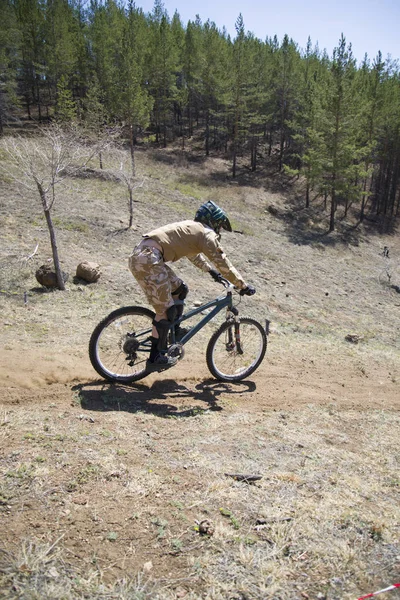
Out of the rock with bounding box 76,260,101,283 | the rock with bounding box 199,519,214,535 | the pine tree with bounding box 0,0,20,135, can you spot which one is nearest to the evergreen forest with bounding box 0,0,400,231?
the pine tree with bounding box 0,0,20,135

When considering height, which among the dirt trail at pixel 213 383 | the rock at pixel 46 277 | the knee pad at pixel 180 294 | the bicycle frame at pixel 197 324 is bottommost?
the dirt trail at pixel 213 383

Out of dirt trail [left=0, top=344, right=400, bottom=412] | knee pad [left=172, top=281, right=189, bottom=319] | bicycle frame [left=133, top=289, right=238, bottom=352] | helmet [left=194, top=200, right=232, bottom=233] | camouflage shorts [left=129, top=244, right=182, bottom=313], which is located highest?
helmet [left=194, top=200, right=232, bottom=233]

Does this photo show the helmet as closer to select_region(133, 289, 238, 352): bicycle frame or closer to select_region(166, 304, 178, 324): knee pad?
select_region(133, 289, 238, 352): bicycle frame

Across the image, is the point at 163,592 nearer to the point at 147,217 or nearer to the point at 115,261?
the point at 115,261

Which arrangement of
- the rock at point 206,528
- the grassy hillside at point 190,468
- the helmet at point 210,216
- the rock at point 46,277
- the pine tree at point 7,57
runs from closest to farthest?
the grassy hillside at point 190,468, the rock at point 206,528, the helmet at point 210,216, the rock at point 46,277, the pine tree at point 7,57

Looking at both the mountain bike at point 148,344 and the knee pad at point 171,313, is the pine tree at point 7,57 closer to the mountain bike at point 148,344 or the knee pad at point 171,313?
the mountain bike at point 148,344

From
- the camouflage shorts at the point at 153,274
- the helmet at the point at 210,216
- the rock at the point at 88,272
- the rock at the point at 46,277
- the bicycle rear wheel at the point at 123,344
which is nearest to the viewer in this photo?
the camouflage shorts at the point at 153,274

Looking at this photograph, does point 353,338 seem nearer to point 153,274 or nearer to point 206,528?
point 153,274

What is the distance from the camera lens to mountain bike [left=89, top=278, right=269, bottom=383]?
5.32 m

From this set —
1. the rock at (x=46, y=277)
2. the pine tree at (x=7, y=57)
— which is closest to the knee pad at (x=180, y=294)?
the rock at (x=46, y=277)

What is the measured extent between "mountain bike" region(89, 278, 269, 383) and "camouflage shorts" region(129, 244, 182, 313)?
290 mm

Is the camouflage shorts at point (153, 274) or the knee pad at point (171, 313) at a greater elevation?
the camouflage shorts at point (153, 274)

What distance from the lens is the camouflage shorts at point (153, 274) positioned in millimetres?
5004

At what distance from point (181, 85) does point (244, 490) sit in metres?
61.5
